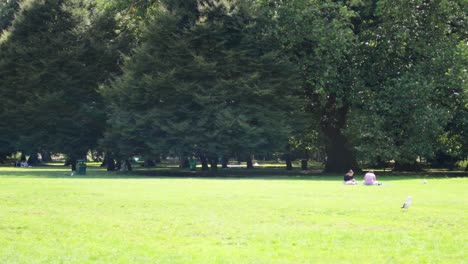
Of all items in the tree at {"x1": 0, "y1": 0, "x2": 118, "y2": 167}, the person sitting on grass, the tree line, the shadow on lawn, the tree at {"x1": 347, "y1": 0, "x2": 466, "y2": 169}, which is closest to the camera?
the person sitting on grass

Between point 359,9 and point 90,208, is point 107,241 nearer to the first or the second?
point 90,208

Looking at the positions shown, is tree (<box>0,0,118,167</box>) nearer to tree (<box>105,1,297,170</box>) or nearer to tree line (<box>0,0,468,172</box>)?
tree line (<box>0,0,468,172</box>)

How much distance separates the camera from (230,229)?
54.6 ft

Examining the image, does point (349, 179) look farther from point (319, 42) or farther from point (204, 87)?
point (204, 87)

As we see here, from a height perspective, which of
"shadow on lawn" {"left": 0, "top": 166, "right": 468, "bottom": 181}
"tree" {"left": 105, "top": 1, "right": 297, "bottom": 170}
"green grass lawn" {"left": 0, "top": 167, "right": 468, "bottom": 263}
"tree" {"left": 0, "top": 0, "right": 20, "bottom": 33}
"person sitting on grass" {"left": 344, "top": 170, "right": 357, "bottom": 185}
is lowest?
"green grass lawn" {"left": 0, "top": 167, "right": 468, "bottom": 263}

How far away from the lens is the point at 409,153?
48094mm

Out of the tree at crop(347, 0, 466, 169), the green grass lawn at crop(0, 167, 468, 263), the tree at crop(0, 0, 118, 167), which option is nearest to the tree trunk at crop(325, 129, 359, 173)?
the tree at crop(347, 0, 466, 169)

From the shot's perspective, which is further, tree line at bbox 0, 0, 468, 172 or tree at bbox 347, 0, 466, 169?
tree line at bbox 0, 0, 468, 172

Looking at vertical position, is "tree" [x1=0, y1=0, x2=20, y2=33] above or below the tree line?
above

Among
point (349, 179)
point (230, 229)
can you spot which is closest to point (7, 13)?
point (349, 179)

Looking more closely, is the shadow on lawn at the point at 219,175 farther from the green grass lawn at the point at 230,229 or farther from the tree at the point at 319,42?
the green grass lawn at the point at 230,229

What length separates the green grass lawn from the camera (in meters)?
13.2

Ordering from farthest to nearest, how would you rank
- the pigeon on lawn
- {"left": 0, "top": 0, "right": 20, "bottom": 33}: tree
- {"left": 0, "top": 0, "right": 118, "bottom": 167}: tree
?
{"left": 0, "top": 0, "right": 20, "bottom": 33}: tree < {"left": 0, "top": 0, "right": 118, "bottom": 167}: tree < the pigeon on lawn

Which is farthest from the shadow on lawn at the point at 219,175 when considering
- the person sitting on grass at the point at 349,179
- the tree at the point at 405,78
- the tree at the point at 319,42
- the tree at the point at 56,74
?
the person sitting on grass at the point at 349,179
